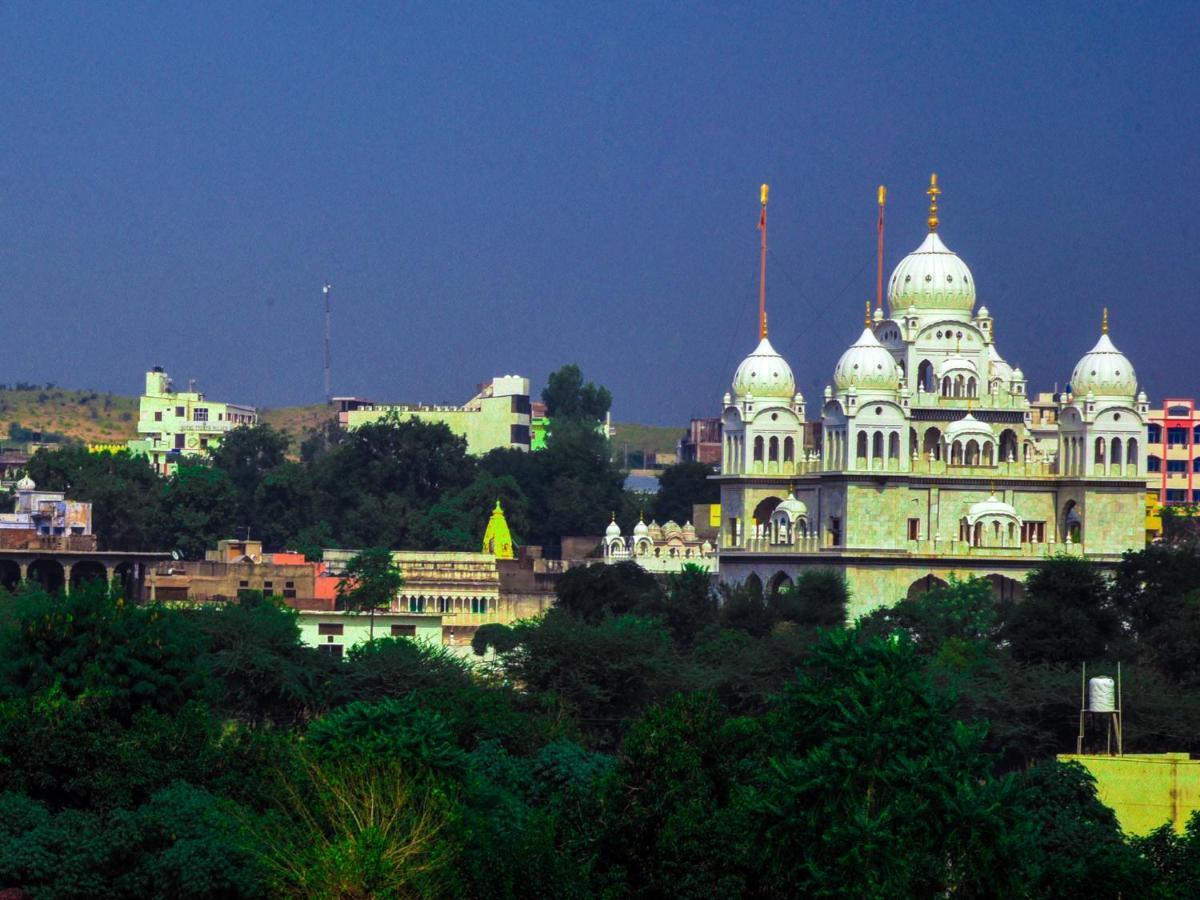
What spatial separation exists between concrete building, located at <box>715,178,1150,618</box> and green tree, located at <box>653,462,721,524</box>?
36.5m

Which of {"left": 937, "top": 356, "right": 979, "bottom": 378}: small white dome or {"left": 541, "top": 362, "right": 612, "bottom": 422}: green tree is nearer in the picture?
{"left": 937, "top": 356, "right": 979, "bottom": 378}: small white dome

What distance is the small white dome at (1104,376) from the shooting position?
84.3 metres

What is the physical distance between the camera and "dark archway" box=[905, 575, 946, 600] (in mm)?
81312

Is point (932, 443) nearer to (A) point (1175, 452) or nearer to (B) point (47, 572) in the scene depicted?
(B) point (47, 572)

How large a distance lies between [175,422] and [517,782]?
113548 millimetres

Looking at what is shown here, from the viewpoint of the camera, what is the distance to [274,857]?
3956 centimetres

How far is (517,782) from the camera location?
156 feet

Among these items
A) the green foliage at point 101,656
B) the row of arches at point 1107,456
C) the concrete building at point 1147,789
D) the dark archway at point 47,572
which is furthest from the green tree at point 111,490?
the concrete building at point 1147,789

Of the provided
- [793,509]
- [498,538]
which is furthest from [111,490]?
[793,509]

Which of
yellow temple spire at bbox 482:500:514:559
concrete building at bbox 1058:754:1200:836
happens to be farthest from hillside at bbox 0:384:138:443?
concrete building at bbox 1058:754:1200:836

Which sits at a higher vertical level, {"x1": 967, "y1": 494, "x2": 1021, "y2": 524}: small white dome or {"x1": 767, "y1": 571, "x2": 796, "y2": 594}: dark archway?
{"x1": 967, "y1": 494, "x2": 1021, "y2": 524}: small white dome

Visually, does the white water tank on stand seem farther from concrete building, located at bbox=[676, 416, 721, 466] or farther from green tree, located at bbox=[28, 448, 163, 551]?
concrete building, located at bbox=[676, 416, 721, 466]

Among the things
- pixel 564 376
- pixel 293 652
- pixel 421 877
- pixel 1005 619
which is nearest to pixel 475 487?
pixel 564 376

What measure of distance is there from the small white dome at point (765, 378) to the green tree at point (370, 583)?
10627mm
